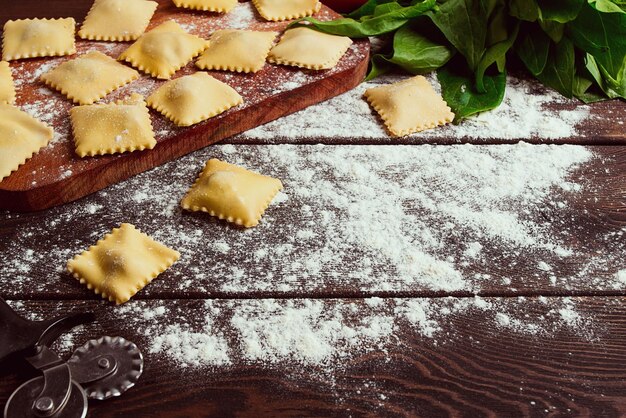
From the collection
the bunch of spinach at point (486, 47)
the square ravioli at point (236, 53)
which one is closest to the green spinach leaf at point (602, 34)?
the bunch of spinach at point (486, 47)

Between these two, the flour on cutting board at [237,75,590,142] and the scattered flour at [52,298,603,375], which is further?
the flour on cutting board at [237,75,590,142]

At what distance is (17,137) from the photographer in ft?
4.91

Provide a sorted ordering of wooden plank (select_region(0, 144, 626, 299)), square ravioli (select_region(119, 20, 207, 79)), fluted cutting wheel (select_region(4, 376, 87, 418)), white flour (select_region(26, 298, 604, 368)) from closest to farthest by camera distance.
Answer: fluted cutting wheel (select_region(4, 376, 87, 418))
white flour (select_region(26, 298, 604, 368))
wooden plank (select_region(0, 144, 626, 299))
square ravioli (select_region(119, 20, 207, 79))

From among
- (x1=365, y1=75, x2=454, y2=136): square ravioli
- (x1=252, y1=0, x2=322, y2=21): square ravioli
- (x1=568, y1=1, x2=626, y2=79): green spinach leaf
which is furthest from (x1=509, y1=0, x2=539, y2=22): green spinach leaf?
(x1=252, y1=0, x2=322, y2=21): square ravioli

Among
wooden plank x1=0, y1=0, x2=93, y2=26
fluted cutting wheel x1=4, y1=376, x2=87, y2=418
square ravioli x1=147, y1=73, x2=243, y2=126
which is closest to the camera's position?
fluted cutting wheel x1=4, y1=376, x2=87, y2=418

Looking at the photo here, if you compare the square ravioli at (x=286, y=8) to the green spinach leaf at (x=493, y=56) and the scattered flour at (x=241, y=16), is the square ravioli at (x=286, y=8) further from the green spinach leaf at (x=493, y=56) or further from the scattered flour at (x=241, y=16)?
the green spinach leaf at (x=493, y=56)

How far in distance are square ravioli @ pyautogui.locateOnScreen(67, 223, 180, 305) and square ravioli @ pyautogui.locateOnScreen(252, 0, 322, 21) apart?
0.81 m

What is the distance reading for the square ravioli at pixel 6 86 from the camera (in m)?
1.64

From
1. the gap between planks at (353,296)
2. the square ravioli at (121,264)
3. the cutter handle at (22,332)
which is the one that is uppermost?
the cutter handle at (22,332)

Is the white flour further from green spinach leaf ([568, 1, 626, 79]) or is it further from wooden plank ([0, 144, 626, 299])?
green spinach leaf ([568, 1, 626, 79])

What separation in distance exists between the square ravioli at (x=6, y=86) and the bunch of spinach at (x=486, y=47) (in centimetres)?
74

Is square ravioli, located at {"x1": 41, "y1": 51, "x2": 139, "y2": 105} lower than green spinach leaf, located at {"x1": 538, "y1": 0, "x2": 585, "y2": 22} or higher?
lower

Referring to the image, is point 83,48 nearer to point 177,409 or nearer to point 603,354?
point 177,409

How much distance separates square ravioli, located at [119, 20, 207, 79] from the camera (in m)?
1.73
